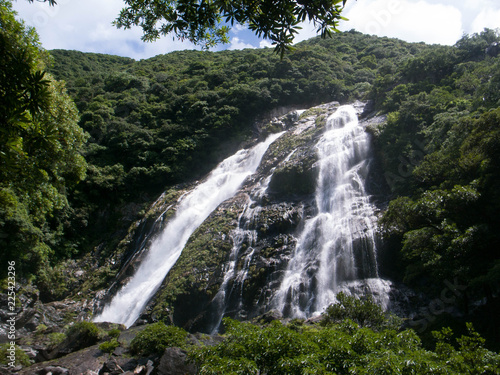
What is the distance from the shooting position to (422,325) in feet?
34.7

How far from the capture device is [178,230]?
69.9ft

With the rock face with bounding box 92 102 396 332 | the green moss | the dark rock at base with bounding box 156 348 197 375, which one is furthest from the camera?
the green moss

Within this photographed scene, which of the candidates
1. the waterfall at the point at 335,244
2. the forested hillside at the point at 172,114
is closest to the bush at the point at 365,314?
the waterfall at the point at 335,244

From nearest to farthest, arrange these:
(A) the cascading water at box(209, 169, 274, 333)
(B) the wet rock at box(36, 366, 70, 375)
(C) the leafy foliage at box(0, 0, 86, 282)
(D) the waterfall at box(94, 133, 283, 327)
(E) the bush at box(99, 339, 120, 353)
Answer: (C) the leafy foliage at box(0, 0, 86, 282)
(B) the wet rock at box(36, 366, 70, 375)
(E) the bush at box(99, 339, 120, 353)
(A) the cascading water at box(209, 169, 274, 333)
(D) the waterfall at box(94, 133, 283, 327)

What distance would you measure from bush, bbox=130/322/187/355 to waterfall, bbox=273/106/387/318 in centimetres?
555

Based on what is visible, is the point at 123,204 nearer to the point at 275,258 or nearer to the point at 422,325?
the point at 275,258

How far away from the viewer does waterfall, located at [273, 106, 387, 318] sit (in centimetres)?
1317

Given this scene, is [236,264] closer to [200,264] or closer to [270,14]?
[200,264]

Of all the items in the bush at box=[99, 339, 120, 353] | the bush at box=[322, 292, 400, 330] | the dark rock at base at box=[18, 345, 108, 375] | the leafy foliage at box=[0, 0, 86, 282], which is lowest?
the dark rock at base at box=[18, 345, 108, 375]

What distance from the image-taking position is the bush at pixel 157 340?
8.68 meters

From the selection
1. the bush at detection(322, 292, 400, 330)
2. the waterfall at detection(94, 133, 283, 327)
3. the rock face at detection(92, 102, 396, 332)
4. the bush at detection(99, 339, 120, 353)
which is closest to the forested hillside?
the waterfall at detection(94, 133, 283, 327)

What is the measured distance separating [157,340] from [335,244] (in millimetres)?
9143

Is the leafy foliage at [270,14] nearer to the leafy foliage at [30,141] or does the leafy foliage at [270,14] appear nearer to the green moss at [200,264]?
the leafy foliage at [30,141]

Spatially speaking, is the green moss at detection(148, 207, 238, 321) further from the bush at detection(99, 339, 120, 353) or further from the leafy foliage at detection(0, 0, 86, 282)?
the leafy foliage at detection(0, 0, 86, 282)
